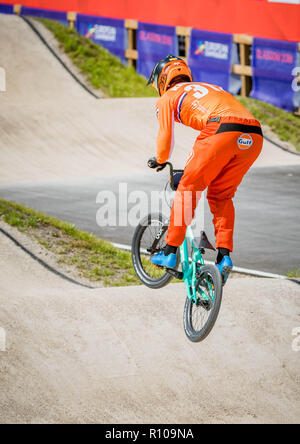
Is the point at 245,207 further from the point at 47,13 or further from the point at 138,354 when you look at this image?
the point at 47,13

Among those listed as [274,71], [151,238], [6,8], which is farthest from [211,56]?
[151,238]

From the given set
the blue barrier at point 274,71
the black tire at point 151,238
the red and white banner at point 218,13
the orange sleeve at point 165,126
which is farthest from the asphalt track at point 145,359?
the red and white banner at point 218,13

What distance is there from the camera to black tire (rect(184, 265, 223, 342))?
5992mm

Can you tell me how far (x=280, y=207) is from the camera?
1392 cm

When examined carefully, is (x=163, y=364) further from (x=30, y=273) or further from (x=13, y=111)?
(x=13, y=111)

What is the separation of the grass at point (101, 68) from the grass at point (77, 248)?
41.0 feet

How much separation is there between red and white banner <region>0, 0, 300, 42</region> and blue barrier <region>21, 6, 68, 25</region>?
3.87 ft

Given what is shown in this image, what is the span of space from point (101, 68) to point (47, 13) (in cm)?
640

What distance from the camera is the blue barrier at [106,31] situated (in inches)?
1000

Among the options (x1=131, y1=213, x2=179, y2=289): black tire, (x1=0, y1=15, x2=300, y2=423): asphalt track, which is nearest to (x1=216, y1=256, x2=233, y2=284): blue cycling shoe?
(x1=131, y1=213, x2=179, y2=289): black tire

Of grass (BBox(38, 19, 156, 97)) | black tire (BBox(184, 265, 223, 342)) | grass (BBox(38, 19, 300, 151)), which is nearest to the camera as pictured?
black tire (BBox(184, 265, 223, 342))

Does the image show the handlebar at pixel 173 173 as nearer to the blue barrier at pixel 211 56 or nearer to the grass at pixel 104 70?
the grass at pixel 104 70

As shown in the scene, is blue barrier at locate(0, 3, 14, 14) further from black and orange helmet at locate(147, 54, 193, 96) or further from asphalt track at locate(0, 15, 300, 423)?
black and orange helmet at locate(147, 54, 193, 96)
